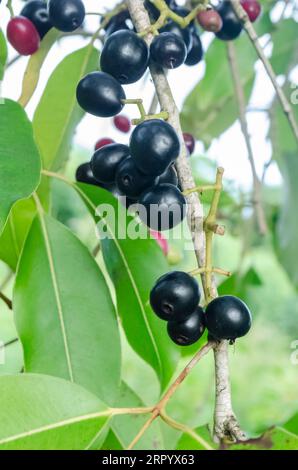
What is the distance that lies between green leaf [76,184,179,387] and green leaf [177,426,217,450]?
0.32 meters

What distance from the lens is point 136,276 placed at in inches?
49.4

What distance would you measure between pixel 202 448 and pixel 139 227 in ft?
1.66

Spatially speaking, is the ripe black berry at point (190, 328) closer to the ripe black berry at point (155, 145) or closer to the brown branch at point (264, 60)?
the ripe black berry at point (155, 145)

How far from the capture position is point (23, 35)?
1275mm

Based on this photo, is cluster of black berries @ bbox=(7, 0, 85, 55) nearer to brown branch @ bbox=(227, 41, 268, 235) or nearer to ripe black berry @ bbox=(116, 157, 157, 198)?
ripe black berry @ bbox=(116, 157, 157, 198)

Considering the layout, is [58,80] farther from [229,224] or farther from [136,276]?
[229,224]


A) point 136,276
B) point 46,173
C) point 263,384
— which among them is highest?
point 46,173

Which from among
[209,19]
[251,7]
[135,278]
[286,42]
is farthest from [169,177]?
[286,42]

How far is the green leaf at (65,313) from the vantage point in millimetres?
1143

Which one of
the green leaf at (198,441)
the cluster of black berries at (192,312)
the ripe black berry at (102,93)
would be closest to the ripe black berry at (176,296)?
the cluster of black berries at (192,312)

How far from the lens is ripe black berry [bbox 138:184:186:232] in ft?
3.03

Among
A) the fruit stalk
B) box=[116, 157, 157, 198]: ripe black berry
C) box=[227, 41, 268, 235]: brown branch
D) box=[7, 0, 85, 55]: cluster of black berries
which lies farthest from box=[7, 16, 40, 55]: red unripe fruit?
box=[227, 41, 268, 235]: brown branch

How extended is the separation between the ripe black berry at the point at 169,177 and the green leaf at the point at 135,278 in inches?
9.2
